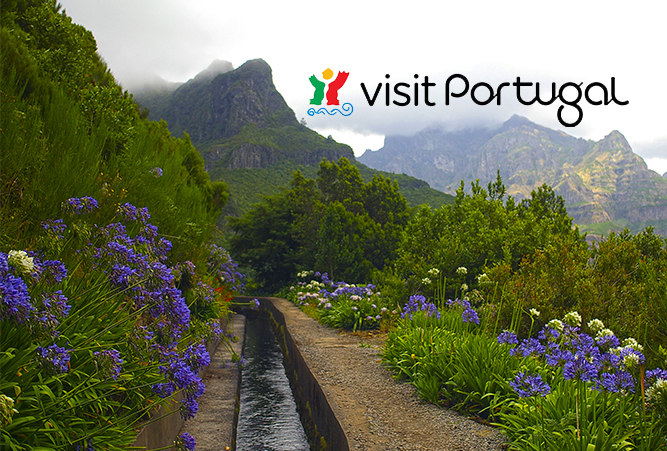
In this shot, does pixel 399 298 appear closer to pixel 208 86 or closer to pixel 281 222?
pixel 281 222

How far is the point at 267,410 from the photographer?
237 inches

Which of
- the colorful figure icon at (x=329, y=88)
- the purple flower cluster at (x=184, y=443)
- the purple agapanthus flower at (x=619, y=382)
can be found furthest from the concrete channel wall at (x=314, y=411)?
the colorful figure icon at (x=329, y=88)

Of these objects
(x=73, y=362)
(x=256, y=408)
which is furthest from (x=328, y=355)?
(x=73, y=362)

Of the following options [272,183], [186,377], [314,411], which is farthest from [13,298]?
[272,183]

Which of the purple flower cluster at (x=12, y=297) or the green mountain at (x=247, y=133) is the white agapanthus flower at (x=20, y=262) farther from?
the green mountain at (x=247, y=133)

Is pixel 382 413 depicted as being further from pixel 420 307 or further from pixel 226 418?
pixel 420 307

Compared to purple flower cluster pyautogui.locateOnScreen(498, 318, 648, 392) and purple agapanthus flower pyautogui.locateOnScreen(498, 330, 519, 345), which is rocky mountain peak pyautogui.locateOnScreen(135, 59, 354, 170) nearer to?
purple agapanthus flower pyautogui.locateOnScreen(498, 330, 519, 345)

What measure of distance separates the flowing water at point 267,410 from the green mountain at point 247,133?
77.6 ft

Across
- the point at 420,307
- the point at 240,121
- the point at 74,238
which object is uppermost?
the point at 240,121

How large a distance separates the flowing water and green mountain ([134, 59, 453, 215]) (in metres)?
23.7

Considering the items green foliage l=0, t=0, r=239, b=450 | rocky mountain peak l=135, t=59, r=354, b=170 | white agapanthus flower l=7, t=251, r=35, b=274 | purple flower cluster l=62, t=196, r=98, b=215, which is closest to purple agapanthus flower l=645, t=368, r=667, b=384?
green foliage l=0, t=0, r=239, b=450

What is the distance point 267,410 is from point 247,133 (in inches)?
3104

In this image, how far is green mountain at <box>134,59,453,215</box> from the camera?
175 ft

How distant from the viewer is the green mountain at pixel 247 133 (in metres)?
53.2
